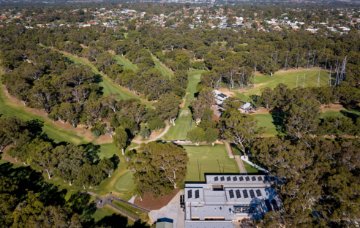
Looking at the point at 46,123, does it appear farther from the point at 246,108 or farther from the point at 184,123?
A: the point at 246,108

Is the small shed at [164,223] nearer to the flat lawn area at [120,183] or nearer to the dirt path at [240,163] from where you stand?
the flat lawn area at [120,183]

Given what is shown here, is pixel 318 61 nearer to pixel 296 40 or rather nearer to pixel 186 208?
pixel 296 40

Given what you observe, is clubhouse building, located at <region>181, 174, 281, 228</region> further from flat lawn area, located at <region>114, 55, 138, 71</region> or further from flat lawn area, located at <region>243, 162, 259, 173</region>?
flat lawn area, located at <region>114, 55, 138, 71</region>

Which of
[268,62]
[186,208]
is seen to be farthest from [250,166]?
[268,62]

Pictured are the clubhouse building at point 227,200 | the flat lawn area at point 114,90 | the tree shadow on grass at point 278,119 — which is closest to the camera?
the clubhouse building at point 227,200

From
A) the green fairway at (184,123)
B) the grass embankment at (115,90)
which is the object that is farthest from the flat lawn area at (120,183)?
the grass embankment at (115,90)
